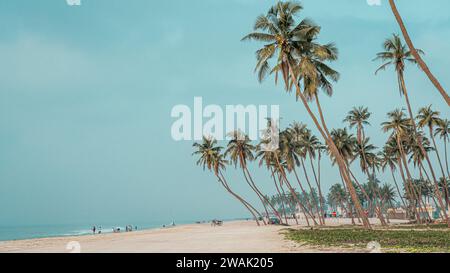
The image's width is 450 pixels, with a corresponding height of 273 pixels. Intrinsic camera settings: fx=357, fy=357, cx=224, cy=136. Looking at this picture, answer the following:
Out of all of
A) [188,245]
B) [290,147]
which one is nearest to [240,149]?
[290,147]

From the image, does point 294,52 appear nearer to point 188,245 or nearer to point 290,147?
point 188,245

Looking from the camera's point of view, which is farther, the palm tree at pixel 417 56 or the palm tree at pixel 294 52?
the palm tree at pixel 294 52

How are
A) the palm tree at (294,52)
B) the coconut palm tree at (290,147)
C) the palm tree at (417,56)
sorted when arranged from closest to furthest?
the palm tree at (417,56) < the palm tree at (294,52) < the coconut palm tree at (290,147)

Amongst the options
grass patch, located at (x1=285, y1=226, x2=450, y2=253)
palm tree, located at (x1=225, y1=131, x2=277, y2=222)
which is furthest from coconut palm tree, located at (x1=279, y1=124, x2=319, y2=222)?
grass patch, located at (x1=285, y1=226, x2=450, y2=253)

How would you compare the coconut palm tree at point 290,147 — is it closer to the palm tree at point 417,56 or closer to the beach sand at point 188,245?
the beach sand at point 188,245

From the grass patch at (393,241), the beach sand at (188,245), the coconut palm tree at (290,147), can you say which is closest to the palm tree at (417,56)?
the grass patch at (393,241)

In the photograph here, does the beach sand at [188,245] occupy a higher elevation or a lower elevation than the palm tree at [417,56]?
lower

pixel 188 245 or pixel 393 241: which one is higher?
pixel 393 241

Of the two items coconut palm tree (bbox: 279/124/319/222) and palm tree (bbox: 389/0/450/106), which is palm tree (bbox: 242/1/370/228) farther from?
coconut palm tree (bbox: 279/124/319/222)

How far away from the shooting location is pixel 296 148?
205ft
